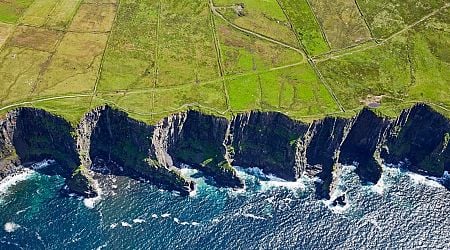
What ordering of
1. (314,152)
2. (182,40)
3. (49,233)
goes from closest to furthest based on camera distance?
(49,233)
(314,152)
(182,40)

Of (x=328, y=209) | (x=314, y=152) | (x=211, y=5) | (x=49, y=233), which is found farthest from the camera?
(x=211, y=5)

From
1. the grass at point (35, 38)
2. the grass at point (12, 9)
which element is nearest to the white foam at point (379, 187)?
the grass at point (35, 38)

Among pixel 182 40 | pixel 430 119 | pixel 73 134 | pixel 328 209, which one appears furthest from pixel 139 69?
pixel 430 119

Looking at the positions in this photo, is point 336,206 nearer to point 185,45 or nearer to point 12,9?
point 185,45

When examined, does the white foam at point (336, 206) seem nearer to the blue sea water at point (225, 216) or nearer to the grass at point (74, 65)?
the blue sea water at point (225, 216)

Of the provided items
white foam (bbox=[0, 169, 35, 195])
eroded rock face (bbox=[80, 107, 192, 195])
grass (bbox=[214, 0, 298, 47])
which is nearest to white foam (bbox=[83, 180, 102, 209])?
eroded rock face (bbox=[80, 107, 192, 195])

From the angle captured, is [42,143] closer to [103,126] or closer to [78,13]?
[103,126]

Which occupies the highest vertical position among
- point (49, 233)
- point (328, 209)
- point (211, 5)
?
point (211, 5)
